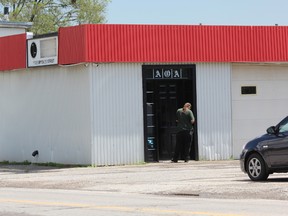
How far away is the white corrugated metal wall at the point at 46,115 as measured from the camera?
26734 mm

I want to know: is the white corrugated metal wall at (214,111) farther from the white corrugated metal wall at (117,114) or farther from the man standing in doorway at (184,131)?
the white corrugated metal wall at (117,114)

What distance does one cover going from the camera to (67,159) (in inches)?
1080

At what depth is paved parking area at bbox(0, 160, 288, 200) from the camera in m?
17.0

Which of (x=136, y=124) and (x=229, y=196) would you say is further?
(x=136, y=124)

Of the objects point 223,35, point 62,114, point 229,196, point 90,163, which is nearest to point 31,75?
point 62,114

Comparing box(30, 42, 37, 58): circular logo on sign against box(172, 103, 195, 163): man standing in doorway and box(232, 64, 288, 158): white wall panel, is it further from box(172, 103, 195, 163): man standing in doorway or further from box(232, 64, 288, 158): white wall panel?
box(232, 64, 288, 158): white wall panel

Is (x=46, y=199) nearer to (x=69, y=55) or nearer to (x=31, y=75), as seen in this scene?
(x=69, y=55)

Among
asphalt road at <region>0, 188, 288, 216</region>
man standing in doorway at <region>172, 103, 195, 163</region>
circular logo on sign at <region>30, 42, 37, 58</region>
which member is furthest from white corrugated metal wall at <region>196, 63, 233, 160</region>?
asphalt road at <region>0, 188, 288, 216</region>

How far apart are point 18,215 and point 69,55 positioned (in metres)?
13.6

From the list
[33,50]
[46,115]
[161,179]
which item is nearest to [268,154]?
[161,179]

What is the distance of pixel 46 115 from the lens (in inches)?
1117

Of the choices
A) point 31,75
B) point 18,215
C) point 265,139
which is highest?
point 31,75

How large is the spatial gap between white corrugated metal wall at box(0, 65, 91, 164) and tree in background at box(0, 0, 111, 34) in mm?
29068

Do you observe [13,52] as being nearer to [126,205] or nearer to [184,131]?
[184,131]
